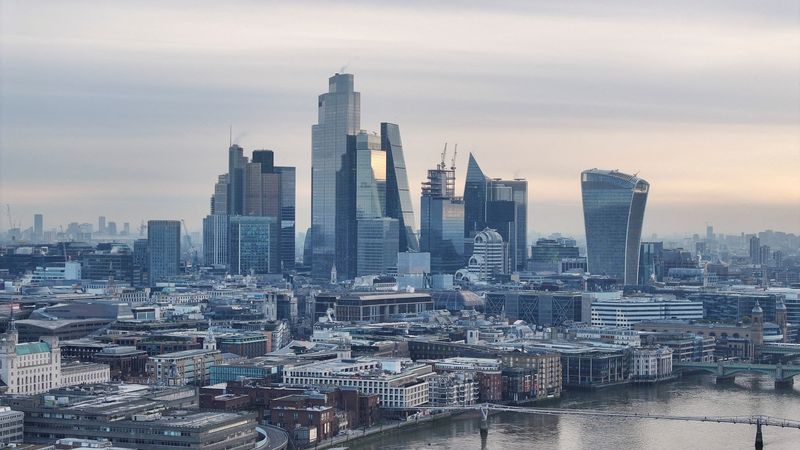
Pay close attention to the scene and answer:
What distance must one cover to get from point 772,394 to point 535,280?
2122 inches

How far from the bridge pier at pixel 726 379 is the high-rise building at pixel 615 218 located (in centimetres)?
4206

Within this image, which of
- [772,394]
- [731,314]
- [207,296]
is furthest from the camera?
[207,296]

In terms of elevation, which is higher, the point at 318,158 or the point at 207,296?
the point at 318,158

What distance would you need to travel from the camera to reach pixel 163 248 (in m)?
113

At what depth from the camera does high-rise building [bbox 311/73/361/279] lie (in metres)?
120

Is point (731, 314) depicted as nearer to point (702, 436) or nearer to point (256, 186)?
point (702, 436)

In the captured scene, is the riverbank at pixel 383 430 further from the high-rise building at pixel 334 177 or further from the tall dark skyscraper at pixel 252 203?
the tall dark skyscraper at pixel 252 203

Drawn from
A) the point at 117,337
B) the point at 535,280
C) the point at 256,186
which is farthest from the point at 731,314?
the point at 256,186

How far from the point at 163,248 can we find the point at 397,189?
19764mm

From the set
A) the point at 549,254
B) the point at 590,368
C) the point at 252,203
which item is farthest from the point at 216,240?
the point at 590,368

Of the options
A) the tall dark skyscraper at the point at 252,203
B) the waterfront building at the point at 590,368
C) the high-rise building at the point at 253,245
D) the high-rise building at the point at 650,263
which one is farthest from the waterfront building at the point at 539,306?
the tall dark skyscraper at the point at 252,203

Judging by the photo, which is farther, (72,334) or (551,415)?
(72,334)

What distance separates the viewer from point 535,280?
107 metres

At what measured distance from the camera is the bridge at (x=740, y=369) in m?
56.7
